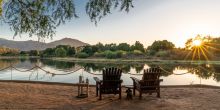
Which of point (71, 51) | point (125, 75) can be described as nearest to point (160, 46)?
point (71, 51)

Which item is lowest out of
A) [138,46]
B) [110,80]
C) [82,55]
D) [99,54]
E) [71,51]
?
[110,80]

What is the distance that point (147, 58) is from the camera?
7150cm

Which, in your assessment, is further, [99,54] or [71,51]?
[71,51]

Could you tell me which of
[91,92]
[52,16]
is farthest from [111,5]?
[91,92]

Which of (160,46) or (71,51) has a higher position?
(160,46)

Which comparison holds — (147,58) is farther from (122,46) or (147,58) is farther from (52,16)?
(52,16)

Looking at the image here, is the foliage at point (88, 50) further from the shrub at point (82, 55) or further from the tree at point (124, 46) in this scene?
the tree at point (124, 46)

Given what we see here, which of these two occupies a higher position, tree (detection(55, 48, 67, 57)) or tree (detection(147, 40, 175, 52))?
tree (detection(147, 40, 175, 52))

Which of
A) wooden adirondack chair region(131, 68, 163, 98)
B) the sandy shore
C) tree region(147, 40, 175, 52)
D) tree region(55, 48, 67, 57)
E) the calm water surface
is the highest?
tree region(147, 40, 175, 52)

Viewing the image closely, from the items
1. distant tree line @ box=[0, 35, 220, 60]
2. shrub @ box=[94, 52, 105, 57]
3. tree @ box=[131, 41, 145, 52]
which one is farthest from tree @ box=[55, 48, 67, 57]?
tree @ box=[131, 41, 145, 52]

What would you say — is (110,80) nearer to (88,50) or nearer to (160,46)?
(160,46)

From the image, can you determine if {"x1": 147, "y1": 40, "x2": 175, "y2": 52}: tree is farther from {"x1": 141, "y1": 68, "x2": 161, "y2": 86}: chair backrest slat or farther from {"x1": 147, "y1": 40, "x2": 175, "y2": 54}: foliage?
Answer: {"x1": 141, "y1": 68, "x2": 161, "y2": 86}: chair backrest slat

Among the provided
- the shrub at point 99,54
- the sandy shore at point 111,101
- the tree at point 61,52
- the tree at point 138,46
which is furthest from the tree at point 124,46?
the sandy shore at point 111,101

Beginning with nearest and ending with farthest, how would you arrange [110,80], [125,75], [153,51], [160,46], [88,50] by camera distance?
[110,80], [125,75], [153,51], [160,46], [88,50]
